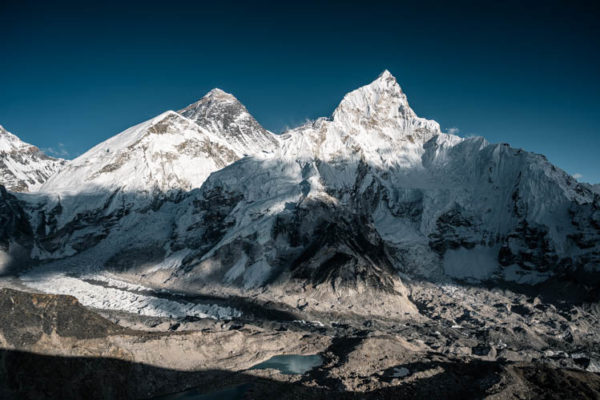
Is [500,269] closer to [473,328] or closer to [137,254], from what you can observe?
[473,328]

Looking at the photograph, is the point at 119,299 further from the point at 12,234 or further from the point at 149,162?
the point at 149,162

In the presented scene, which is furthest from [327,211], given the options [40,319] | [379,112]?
[379,112]

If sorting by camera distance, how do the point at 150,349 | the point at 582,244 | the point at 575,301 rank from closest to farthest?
the point at 150,349, the point at 575,301, the point at 582,244

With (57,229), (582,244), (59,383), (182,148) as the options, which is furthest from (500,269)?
(57,229)

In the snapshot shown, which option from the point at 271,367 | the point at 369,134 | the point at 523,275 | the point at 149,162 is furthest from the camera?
the point at 369,134

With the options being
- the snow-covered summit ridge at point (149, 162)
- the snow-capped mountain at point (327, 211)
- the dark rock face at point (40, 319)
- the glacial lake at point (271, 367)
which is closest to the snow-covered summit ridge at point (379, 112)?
the snow-capped mountain at point (327, 211)
